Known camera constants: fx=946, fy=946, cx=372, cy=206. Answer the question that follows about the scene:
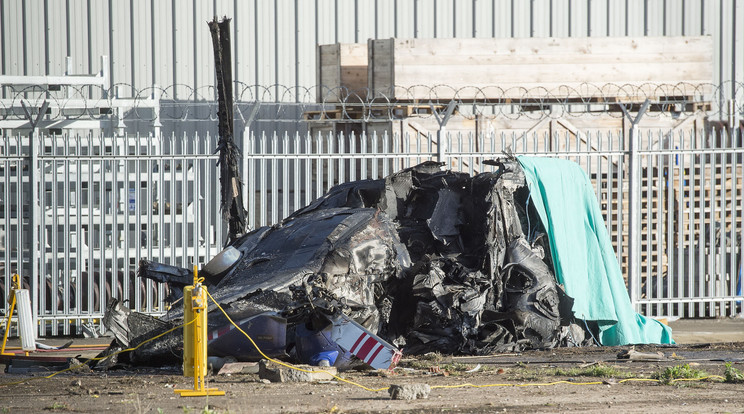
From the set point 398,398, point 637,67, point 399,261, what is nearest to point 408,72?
point 637,67

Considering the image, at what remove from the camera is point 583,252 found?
10039 millimetres

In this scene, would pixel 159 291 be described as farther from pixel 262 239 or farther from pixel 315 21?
pixel 315 21

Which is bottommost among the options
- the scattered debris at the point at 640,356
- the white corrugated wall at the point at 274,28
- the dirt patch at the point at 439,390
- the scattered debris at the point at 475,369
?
the scattered debris at the point at 640,356

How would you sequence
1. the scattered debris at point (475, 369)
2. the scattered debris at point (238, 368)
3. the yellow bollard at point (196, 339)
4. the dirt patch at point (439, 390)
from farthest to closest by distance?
the scattered debris at point (475, 369)
the scattered debris at point (238, 368)
the yellow bollard at point (196, 339)
the dirt patch at point (439, 390)

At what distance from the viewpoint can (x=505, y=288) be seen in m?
9.05

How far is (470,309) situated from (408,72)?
267 inches

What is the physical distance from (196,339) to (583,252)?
4.88m

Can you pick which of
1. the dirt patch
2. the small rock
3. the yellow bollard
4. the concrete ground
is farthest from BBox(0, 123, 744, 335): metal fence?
the small rock

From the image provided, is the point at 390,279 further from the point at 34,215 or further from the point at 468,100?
the point at 468,100

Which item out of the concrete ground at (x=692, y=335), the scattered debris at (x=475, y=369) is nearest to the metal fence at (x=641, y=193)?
the concrete ground at (x=692, y=335)

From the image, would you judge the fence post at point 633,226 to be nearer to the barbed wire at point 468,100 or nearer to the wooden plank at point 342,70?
the barbed wire at point 468,100

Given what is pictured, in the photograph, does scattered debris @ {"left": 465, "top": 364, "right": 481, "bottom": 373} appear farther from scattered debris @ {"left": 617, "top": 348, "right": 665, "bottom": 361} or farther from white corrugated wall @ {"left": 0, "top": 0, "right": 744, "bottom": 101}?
white corrugated wall @ {"left": 0, "top": 0, "right": 744, "bottom": 101}

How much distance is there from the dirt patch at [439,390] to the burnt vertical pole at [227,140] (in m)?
2.81

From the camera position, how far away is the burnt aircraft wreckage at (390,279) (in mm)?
7434
